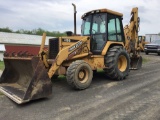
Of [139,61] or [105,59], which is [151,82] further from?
[139,61]

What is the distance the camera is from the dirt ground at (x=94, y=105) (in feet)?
16.4

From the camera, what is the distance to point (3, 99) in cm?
636

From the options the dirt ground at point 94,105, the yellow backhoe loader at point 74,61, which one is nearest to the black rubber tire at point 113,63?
the yellow backhoe loader at point 74,61

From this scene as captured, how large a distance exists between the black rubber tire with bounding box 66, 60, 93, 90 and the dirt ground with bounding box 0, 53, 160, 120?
0.21 m

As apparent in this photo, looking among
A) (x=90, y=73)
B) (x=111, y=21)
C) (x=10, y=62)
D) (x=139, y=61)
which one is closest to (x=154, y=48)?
(x=139, y=61)

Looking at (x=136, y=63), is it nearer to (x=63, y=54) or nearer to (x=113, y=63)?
(x=113, y=63)

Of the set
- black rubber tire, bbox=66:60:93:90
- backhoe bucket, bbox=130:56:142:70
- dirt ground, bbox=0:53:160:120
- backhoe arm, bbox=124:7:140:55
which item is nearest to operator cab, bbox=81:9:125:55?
black rubber tire, bbox=66:60:93:90

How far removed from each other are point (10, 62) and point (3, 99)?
4.86 ft

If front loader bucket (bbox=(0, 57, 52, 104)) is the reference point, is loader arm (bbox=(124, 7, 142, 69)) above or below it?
above

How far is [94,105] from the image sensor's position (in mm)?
5680

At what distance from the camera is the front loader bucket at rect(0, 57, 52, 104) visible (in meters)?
5.82

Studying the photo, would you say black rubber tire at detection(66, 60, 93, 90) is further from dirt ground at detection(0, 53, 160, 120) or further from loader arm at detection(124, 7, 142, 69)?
loader arm at detection(124, 7, 142, 69)

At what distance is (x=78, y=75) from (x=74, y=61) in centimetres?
69

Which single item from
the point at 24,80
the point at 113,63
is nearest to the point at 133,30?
the point at 113,63
